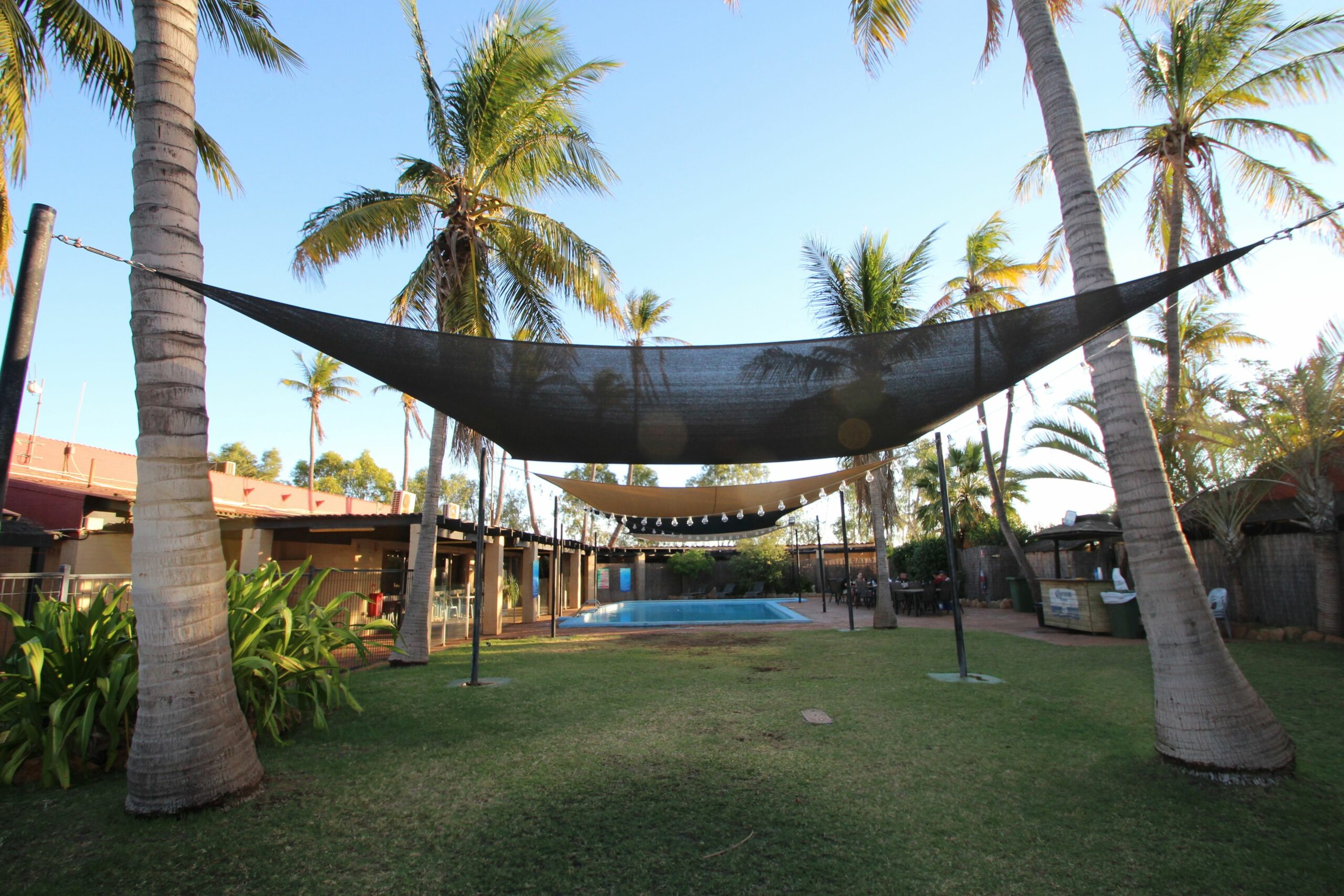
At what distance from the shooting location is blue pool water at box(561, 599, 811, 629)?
13.4m

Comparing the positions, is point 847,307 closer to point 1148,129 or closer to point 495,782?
point 1148,129

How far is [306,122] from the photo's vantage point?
554 cm

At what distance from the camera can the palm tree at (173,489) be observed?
257cm

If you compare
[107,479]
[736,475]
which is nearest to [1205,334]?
[107,479]

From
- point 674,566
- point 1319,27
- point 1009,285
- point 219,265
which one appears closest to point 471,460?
point 219,265

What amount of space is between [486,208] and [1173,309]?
8.81 metres

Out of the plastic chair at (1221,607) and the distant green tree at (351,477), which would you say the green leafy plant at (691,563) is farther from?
the distant green tree at (351,477)

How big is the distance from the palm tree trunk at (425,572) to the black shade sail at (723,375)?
101 inches

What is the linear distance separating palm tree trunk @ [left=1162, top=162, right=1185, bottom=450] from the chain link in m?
10.2

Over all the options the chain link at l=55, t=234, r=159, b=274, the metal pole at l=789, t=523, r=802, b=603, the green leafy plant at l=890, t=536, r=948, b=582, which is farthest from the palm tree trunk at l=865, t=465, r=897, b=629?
the metal pole at l=789, t=523, r=802, b=603

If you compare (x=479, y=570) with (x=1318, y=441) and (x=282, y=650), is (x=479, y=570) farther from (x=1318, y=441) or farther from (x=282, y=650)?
(x=1318, y=441)

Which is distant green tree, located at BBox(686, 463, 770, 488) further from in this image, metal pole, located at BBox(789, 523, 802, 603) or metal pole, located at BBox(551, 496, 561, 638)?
metal pole, located at BBox(551, 496, 561, 638)

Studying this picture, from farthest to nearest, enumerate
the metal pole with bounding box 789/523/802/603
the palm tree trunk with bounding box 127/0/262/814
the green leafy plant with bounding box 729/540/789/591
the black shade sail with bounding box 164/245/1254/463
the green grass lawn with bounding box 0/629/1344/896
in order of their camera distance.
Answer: the green leafy plant with bounding box 729/540/789/591 → the metal pole with bounding box 789/523/802/603 → the black shade sail with bounding box 164/245/1254/463 → the palm tree trunk with bounding box 127/0/262/814 → the green grass lawn with bounding box 0/629/1344/896

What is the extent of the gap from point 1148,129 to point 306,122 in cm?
984
